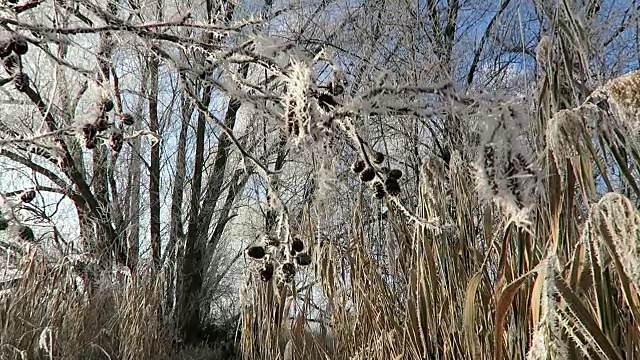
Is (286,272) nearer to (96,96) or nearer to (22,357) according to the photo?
(96,96)

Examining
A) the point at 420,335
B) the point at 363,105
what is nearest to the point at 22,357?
the point at 420,335

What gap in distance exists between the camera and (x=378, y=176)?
752mm

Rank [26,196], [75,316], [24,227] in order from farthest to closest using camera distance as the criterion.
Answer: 1. [75,316]
2. [26,196]
3. [24,227]

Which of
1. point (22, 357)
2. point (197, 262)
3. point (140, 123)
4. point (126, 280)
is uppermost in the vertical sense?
point (140, 123)

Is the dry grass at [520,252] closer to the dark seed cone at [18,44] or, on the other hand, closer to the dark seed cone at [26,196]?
the dark seed cone at [18,44]

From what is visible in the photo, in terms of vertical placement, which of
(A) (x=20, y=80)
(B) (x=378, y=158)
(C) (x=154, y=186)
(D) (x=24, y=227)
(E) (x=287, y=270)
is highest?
(C) (x=154, y=186)

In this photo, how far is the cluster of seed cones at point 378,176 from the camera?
0.72m

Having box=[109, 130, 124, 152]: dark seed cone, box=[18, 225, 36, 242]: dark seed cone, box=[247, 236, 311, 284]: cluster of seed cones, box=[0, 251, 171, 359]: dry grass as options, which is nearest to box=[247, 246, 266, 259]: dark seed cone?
box=[247, 236, 311, 284]: cluster of seed cones

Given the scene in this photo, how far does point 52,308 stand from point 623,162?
2.17 meters

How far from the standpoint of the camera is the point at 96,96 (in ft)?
2.69

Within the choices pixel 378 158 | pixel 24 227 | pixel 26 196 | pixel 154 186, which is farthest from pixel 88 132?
pixel 154 186

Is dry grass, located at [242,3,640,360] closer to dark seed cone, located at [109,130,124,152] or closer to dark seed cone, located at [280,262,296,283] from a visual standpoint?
dark seed cone, located at [280,262,296,283]

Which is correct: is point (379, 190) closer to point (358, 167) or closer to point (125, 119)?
point (358, 167)

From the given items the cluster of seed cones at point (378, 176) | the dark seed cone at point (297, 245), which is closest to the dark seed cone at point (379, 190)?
the cluster of seed cones at point (378, 176)
